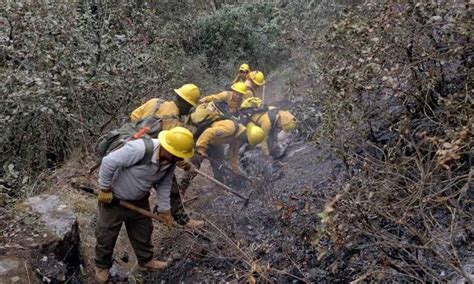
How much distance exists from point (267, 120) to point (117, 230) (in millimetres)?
3658

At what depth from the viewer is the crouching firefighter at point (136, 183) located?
4617 millimetres

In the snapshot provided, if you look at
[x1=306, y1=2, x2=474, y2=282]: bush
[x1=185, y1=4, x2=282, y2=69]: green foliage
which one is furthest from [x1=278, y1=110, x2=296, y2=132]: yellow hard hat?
[x1=185, y1=4, x2=282, y2=69]: green foliage

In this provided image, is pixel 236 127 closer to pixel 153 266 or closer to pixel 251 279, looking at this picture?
pixel 153 266

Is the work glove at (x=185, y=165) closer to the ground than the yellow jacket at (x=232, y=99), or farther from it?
farther from it

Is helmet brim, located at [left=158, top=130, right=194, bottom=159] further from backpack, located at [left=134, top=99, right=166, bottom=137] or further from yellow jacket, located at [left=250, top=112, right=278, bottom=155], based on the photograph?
yellow jacket, located at [left=250, top=112, right=278, bottom=155]

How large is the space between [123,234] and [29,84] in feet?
7.22

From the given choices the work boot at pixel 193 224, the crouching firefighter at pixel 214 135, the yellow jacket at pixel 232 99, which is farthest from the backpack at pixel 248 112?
the work boot at pixel 193 224

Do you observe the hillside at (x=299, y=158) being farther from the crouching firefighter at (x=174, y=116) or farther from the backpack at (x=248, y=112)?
the backpack at (x=248, y=112)

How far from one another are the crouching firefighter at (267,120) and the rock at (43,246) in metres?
3.42

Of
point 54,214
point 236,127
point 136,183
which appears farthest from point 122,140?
point 236,127

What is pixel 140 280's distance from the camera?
5.43 metres

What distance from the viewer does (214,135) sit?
7.09 metres

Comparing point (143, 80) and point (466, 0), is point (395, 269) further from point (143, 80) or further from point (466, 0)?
point (143, 80)

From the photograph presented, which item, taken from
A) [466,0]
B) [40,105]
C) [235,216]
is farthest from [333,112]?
[40,105]
